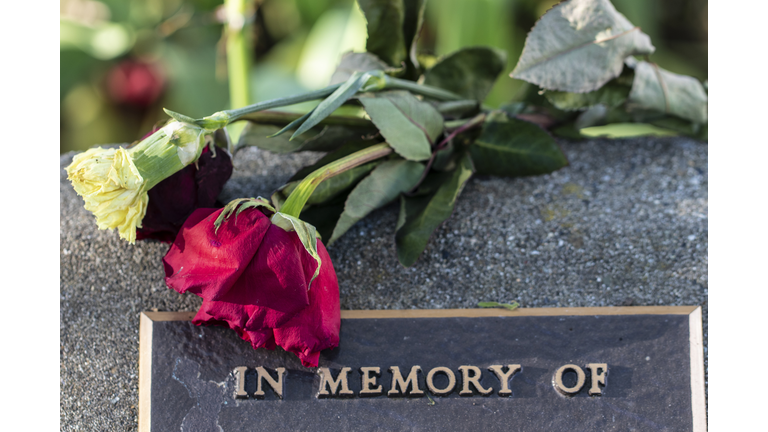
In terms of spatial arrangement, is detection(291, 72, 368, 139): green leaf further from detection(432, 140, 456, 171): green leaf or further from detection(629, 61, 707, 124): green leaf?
detection(629, 61, 707, 124): green leaf

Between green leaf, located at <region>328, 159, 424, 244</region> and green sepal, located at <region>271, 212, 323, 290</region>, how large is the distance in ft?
0.27

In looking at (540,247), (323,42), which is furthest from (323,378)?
(323,42)

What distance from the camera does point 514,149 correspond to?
0.58 m

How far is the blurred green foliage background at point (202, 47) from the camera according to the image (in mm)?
→ 1140

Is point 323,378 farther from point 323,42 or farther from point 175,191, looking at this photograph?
point 323,42

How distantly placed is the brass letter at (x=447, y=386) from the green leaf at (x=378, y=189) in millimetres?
171

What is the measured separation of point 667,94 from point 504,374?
38 centimetres

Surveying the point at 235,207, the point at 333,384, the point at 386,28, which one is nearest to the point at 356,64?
the point at 386,28

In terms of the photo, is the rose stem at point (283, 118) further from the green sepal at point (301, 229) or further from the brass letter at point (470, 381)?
the brass letter at point (470, 381)

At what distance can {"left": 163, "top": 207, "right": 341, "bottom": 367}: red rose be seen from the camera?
41 cm

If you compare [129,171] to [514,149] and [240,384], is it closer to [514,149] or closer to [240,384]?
[240,384]

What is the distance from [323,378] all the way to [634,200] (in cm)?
42

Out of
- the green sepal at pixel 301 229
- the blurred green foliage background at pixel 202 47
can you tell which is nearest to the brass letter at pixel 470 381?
the green sepal at pixel 301 229

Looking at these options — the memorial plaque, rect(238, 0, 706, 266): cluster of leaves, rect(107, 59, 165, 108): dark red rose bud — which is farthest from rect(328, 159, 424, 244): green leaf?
rect(107, 59, 165, 108): dark red rose bud
